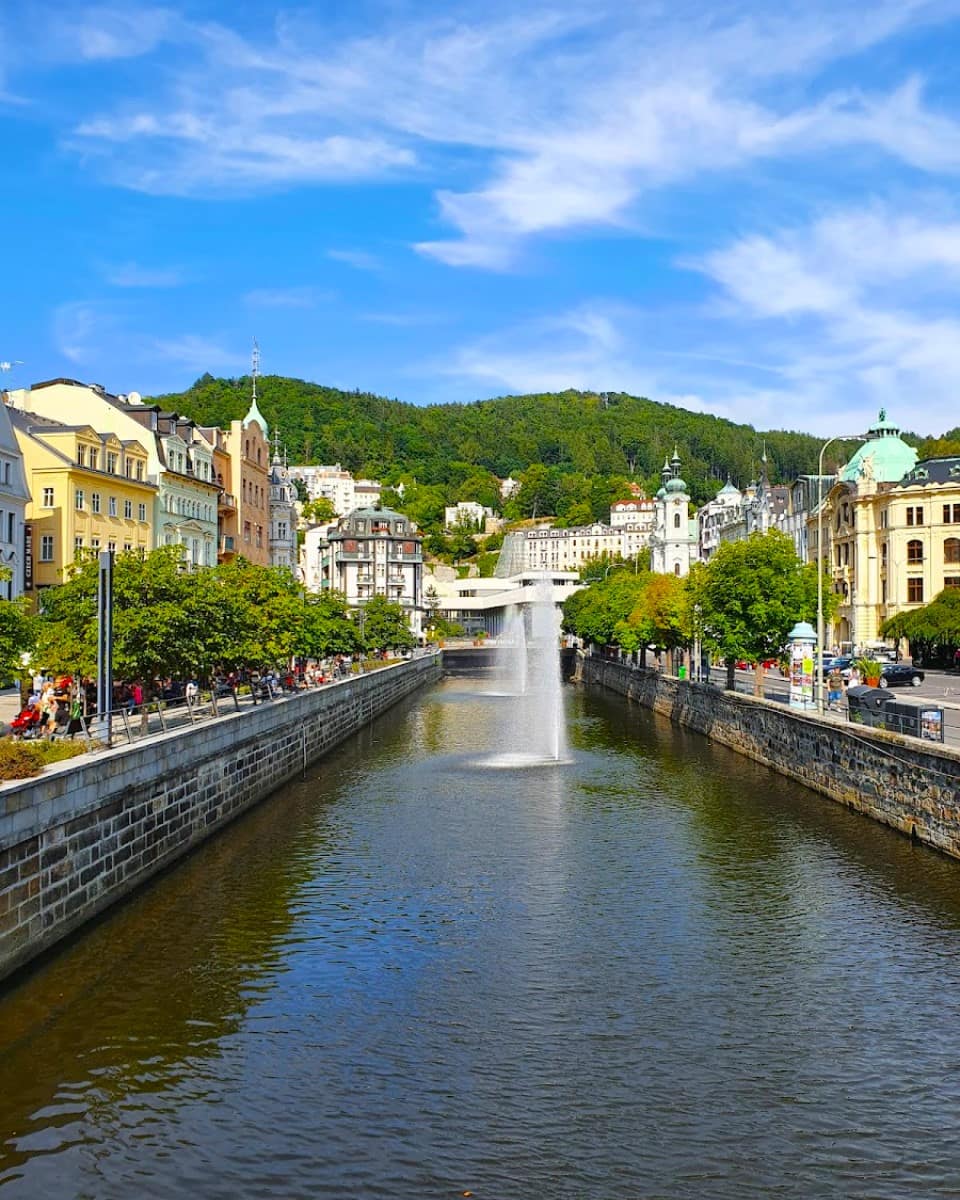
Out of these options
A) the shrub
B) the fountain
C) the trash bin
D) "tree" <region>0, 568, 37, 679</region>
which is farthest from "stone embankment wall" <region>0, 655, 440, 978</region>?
the trash bin

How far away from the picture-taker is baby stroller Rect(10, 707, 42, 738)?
1072 inches

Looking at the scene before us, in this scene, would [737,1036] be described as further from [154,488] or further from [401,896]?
[154,488]

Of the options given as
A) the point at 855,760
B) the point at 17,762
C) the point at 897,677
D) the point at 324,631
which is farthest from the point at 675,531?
the point at 17,762

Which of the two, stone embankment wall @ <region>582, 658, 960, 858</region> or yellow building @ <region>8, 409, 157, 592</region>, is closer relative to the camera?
stone embankment wall @ <region>582, 658, 960, 858</region>

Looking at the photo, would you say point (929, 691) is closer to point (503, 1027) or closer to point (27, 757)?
point (503, 1027)

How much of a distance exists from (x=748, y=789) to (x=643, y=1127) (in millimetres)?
28481

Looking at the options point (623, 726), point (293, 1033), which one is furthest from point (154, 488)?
point (293, 1033)

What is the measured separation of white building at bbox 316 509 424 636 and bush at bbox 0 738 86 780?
13256cm

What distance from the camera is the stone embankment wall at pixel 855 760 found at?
28.5m

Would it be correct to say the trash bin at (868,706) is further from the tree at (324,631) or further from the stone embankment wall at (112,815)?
the tree at (324,631)

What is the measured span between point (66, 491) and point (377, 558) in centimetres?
9503

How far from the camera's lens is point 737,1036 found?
17609 mm

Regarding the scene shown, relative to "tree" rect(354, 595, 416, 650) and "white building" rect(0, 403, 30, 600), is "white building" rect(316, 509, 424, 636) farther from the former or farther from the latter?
"white building" rect(0, 403, 30, 600)

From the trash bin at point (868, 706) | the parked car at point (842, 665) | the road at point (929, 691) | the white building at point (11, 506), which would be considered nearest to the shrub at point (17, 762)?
the road at point (929, 691)
